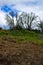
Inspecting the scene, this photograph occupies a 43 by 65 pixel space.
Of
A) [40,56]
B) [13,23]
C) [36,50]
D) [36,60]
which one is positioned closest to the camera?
[36,60]

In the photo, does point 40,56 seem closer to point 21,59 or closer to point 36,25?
point 21,59

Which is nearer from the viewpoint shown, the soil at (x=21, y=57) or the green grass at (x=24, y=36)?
the soil at (x=21, y=57)

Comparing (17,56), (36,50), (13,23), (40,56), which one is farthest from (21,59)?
(13,23)

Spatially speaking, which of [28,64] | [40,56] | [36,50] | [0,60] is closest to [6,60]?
[0,60]

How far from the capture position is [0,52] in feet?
26.7

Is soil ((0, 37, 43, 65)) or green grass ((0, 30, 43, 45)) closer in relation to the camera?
soil ((0, 37, 43, 65))

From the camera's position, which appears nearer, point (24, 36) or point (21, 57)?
point (21, 57)

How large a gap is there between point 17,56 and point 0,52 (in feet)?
2.57

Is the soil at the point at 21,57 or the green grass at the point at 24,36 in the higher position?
the soil at the point at 21,57

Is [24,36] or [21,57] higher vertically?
[21,57]

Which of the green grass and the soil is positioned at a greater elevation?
the soil

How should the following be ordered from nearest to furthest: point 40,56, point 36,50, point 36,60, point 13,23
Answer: point 36,60, point 40,56, point 36,50, point 13,23

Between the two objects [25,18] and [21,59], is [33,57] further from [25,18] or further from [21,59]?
[25,18]

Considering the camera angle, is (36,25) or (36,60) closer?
(36,60)
